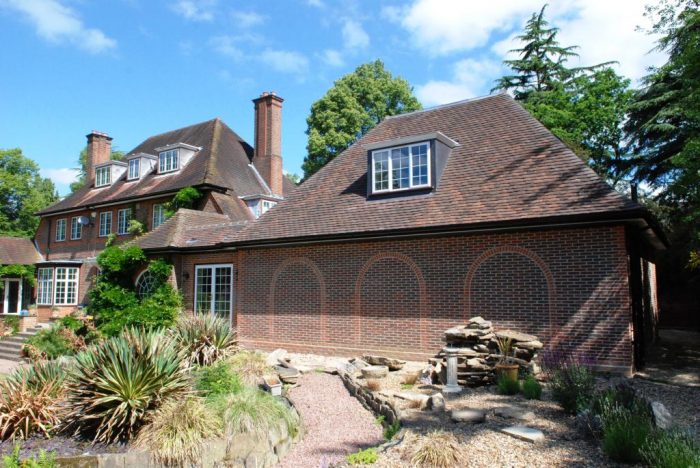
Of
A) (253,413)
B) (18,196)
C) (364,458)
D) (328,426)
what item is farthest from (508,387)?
(18,196)

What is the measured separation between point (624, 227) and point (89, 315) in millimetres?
18816

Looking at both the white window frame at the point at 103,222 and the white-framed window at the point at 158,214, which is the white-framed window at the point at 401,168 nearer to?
the white-framed window at the point at 158,214

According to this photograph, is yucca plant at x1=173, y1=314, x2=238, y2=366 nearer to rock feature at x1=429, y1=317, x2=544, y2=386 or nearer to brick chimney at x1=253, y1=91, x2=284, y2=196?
rock feature at x1=429, y1=317, x2=544, y2=386

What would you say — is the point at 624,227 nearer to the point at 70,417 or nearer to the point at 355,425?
the point at 355,425

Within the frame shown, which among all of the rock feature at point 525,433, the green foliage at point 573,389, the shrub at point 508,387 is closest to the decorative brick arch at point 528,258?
the shrub at point 508,387

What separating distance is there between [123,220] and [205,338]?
60.7 feet

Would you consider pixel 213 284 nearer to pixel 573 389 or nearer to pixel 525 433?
pixel 573 389

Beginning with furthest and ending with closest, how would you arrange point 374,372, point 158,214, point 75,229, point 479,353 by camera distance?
point 75,229, point 158,214, point 374,372, point 479,353

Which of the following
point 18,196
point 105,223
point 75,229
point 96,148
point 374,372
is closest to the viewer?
point 374,372

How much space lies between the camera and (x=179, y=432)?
6711 millimetres

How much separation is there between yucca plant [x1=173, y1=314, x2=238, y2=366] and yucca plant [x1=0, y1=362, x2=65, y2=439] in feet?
13.9

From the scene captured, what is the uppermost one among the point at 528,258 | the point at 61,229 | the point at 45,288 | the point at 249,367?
the point at 61,229

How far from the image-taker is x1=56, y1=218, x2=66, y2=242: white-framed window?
104 ft

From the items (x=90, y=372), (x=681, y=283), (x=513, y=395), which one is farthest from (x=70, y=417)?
(x=681, y=283)
